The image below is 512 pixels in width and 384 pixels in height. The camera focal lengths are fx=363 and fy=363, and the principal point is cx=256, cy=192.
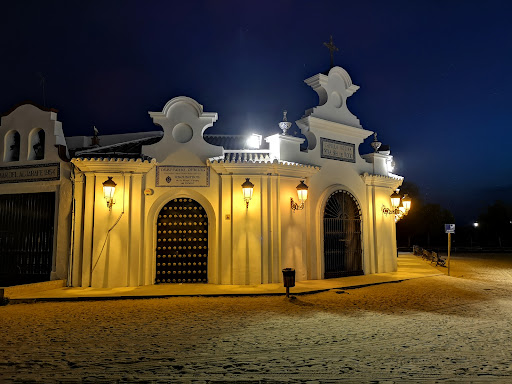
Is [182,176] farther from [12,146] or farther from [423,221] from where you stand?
[423,221]

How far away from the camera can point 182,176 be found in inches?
473

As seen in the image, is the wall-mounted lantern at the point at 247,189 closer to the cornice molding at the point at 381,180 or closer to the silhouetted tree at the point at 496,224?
the cornice molding at the point at 381,180

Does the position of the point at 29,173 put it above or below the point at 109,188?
above

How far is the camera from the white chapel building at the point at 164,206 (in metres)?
11.5

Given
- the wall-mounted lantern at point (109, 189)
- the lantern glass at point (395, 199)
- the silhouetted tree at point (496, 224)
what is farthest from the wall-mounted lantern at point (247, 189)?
the silhouetted tree at point (496, 224)

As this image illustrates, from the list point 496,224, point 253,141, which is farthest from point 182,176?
point 496,224

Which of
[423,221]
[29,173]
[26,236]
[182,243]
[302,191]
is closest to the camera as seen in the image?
[302,191]

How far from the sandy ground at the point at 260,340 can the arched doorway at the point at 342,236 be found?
153 inches

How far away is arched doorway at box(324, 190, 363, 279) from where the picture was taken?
13578 millimetres

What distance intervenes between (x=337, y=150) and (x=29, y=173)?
1117 centimetres

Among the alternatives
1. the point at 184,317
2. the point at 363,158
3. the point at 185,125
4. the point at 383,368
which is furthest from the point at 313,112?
the point at 383,368

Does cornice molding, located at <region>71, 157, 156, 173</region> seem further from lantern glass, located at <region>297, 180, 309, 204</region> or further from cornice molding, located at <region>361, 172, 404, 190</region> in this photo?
cornice molding, located at <region>361, 172, 404, 190</region>

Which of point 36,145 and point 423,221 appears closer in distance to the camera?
point 36,145

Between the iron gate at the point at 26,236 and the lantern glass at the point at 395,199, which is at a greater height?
the lantern glass at the point at 395,199
